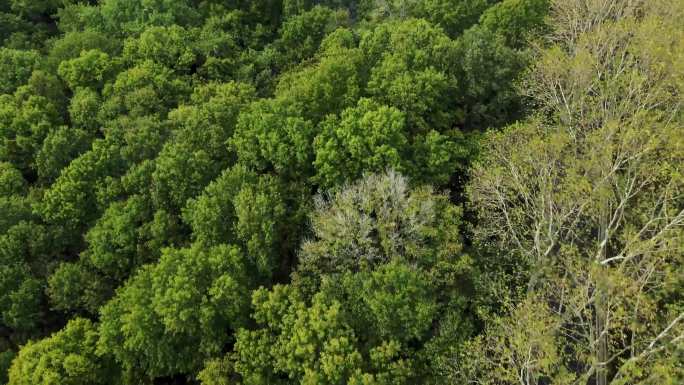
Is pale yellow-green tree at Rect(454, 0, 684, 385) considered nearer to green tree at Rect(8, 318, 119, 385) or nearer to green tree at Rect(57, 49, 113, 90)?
green tree at Rect(8, 318, 119, 385)

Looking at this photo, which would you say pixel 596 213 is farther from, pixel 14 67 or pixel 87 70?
pixel 14 67

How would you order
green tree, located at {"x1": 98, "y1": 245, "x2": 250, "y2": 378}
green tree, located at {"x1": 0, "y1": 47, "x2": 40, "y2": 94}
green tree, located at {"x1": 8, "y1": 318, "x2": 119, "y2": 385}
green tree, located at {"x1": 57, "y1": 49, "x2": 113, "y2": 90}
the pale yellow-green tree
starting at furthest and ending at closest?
green tree, located at {"x1": 57, "y1": 49, "x2": 113, "y2": 90} < green tree, located at {"x1": 0, "y1": 47, "x2": 40, "y2": 94} < green tree, located at {"x1": 98, "y1": 245, "x2": 250, "y2": 378} < green tree, located at {"x1": 8, "y1": 318, "x2": 119, "y2": 385} < the pale yellow-green tree

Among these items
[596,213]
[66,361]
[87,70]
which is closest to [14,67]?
[87,70]

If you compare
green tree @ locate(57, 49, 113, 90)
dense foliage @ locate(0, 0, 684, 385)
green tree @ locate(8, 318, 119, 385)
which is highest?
green tree @ locate(57, 49, 113, 90)

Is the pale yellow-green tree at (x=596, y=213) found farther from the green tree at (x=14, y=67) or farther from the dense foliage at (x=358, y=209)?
the green tree at (x=14, y=67)

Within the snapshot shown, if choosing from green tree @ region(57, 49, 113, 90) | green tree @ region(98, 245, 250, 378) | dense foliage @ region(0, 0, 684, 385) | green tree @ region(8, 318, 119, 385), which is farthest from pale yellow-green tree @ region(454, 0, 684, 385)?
green tree @ region(57, 49, 113, 90)

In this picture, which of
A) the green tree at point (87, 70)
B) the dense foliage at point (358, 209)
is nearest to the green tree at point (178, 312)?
the dense foliage at point (358, 209)

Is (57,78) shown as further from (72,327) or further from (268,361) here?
(268,361)

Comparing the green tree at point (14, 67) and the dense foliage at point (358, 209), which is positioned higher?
the green tree at point (14, 67)
